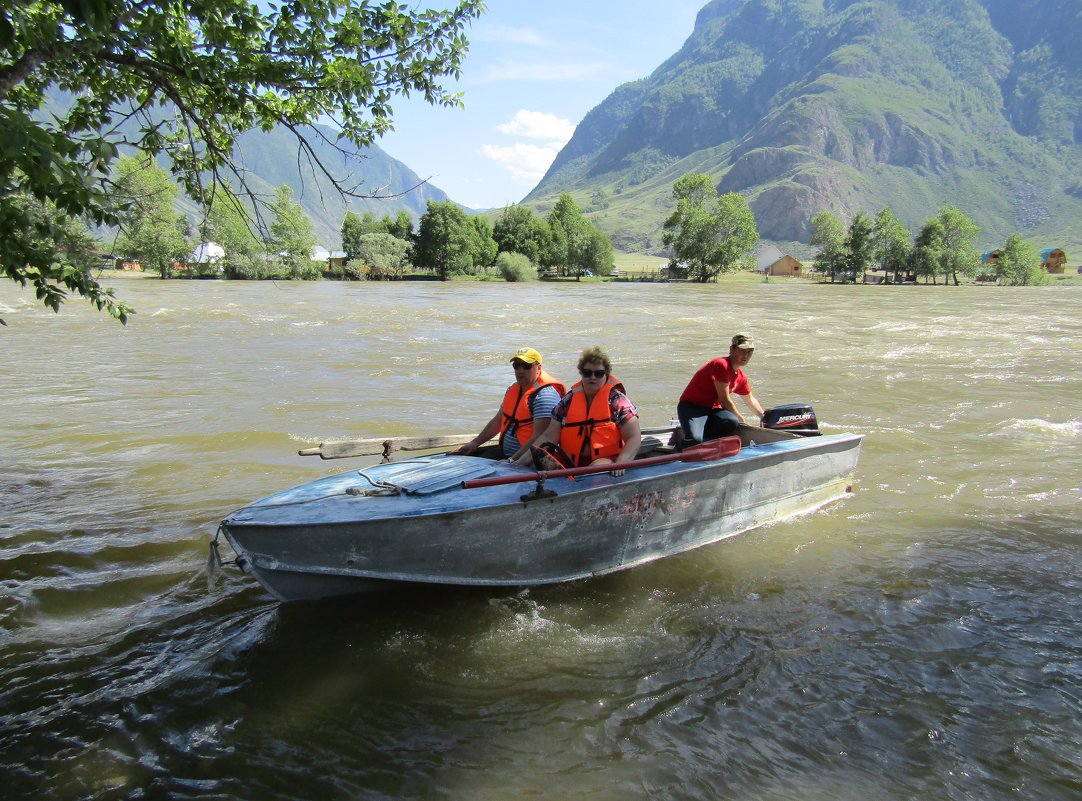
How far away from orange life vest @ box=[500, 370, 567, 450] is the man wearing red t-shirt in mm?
1658

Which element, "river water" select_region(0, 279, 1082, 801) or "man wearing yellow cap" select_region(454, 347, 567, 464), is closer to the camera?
"river water" select_region(0, 279, 1082, 801)

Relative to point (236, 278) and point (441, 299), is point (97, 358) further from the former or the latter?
point (236, 278)

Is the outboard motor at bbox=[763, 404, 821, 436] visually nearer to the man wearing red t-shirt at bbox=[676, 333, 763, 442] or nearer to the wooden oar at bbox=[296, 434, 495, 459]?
the man wearing red t-shirt at bbox=[676, 333, 763, 442]

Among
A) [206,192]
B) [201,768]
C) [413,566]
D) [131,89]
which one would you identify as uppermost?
[131,89]

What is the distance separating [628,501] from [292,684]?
2.63m

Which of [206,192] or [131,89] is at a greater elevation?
[131,89]

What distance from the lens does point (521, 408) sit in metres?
6.05

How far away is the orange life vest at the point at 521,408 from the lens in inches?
235

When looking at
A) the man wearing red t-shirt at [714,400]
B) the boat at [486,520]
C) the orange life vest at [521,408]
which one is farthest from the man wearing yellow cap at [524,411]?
the man wearing red t-shirt at [714,400]

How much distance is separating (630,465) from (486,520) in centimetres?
127

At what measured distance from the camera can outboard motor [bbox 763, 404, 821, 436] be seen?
7562 millimetres

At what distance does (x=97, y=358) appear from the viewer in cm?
1706

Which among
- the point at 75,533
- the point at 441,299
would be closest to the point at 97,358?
the point at 75,533

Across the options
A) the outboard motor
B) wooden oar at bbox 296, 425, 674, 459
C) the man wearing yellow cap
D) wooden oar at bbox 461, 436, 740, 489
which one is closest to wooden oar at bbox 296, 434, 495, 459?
wooden oar at bbox 296, 425, 674, 459
